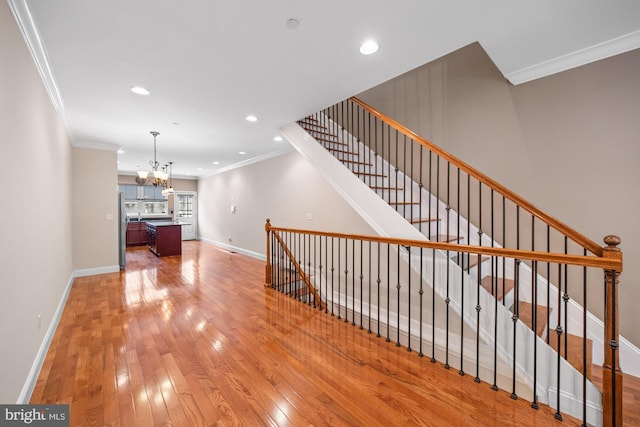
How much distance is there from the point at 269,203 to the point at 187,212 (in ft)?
19.6

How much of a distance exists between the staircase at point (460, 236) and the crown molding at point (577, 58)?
1578 millimetres

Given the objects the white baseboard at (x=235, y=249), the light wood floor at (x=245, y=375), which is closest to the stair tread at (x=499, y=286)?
the light wood floor at (x=245, y=375)

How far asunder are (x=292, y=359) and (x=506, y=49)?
3397mm

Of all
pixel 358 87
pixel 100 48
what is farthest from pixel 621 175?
pixel 100 48

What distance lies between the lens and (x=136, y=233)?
361 inches

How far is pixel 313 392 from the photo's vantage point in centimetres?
187

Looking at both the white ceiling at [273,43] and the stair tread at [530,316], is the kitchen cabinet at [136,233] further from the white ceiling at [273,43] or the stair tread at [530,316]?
the stair tread at [530,316]

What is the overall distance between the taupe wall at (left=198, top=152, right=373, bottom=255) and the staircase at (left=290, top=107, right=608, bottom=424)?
2.60 ft

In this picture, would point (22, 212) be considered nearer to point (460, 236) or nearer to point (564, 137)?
point (460, 236)

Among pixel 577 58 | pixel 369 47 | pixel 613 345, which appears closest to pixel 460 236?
pixel 613 345

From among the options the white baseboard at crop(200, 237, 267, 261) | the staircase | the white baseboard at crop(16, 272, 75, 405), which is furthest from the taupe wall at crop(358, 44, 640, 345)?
the white baseboard at crop(200, 237, 267, 261)

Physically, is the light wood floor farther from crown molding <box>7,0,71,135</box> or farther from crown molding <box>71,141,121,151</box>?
crown molding <box>71,141,121,151</box>

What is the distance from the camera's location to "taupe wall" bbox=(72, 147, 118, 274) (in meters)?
4.98

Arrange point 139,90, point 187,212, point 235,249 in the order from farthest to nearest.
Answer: point 187,212, point 235,249, point 139,90
